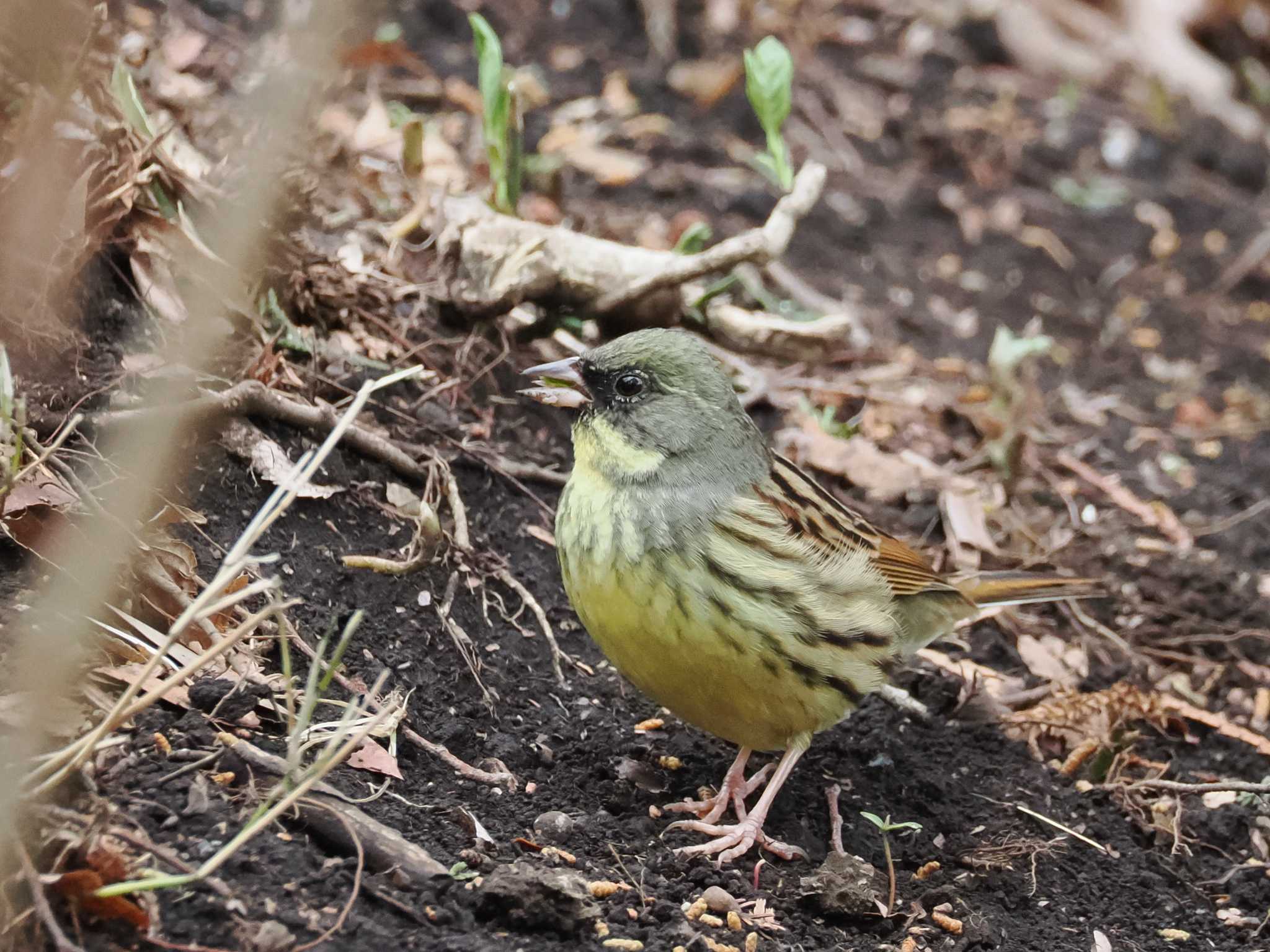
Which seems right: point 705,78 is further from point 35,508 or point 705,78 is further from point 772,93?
point 35,508

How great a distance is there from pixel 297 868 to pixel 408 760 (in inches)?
28.5

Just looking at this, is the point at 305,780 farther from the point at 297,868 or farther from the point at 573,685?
the point at 573,685

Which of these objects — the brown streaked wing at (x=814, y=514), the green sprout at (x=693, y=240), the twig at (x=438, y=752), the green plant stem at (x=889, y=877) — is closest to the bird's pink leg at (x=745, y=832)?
the green plant stem at (x=889, y=877)

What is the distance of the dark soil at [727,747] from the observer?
299 centimetres

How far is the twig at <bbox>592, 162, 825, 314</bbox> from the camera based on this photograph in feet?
16.5

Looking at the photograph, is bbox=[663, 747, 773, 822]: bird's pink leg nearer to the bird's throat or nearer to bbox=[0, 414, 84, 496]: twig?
the bird's throat

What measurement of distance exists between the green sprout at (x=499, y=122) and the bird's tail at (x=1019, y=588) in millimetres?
2184

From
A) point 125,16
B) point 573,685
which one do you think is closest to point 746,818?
point 573,685

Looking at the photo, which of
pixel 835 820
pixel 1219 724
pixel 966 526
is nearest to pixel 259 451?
pixel 835 820

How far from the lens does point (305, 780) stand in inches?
106

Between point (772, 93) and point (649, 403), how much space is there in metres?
1.85

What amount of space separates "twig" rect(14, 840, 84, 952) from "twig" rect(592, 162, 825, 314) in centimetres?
310

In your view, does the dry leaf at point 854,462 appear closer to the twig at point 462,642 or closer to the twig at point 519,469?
the twig at point 519,469

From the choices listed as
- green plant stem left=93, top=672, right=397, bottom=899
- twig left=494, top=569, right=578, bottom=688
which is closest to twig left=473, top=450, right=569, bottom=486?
twig left=494, top=569, right=578, bottom=688
